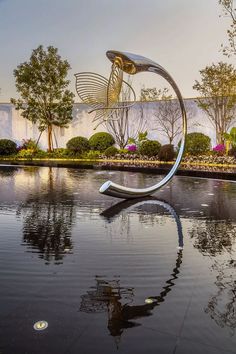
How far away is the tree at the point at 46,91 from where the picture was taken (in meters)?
19.4

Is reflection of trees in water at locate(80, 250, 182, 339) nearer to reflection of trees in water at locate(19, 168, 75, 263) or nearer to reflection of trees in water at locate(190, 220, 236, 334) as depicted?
reflection of trees in water at locate(190, 220, 236, 334)

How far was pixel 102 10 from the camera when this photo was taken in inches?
608

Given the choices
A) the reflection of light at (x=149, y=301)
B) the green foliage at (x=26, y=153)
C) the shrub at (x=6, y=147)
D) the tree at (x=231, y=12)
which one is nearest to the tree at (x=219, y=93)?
the tree at (x=231, y=12)

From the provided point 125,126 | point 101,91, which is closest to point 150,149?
point 125,126

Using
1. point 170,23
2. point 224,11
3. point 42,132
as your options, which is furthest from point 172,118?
point 42,132

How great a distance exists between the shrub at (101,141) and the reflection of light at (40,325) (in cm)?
1643

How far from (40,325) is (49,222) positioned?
8.73 ft

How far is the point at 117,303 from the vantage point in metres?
2.26

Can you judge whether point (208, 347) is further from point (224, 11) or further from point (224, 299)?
point (224, 11)

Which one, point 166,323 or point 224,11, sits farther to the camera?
point 224,11

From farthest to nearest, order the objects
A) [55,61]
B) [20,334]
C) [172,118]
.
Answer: [55,61]
[172,118]
[20,334]

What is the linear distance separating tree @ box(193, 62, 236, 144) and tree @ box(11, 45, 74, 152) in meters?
7.25

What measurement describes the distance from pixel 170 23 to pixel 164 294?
14.9m

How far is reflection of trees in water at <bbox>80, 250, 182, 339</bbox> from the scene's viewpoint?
2008 millimetres
